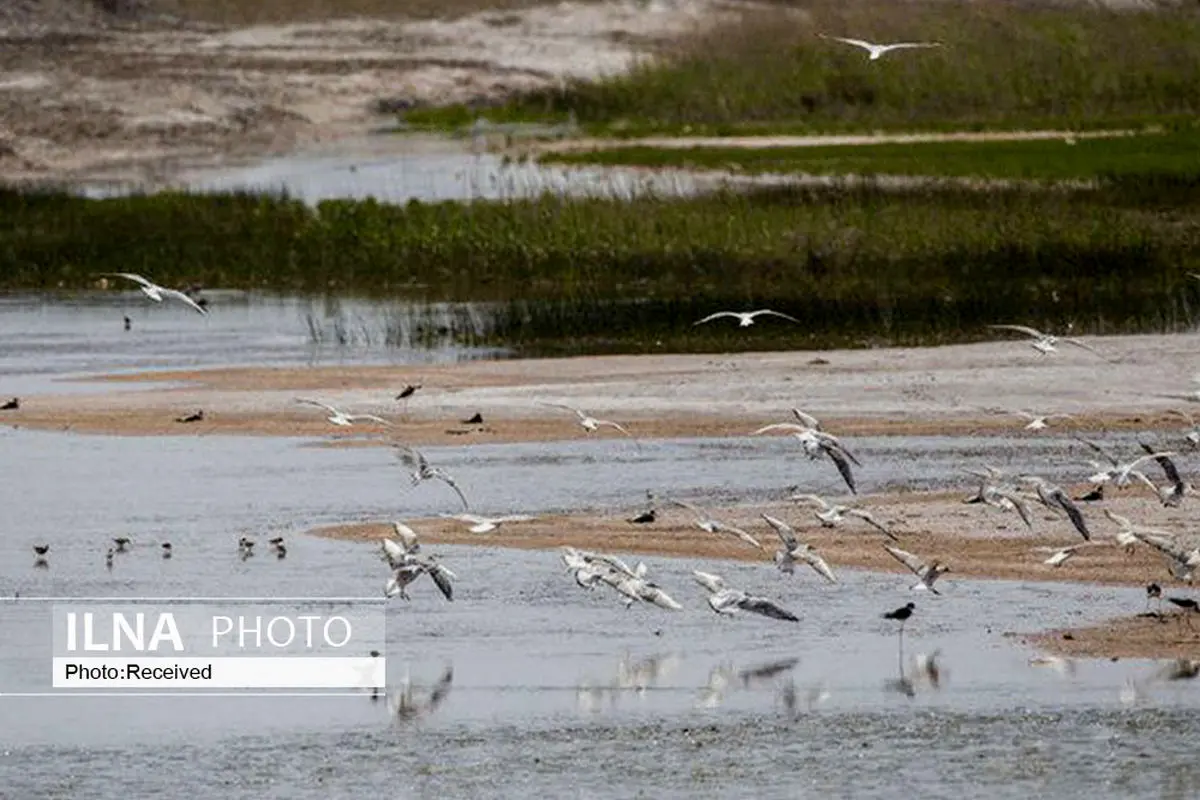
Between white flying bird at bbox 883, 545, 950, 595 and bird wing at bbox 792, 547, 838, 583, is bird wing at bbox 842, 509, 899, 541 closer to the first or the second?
white flying bird at bbox 883, 545, 950, 595

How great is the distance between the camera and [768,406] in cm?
3425

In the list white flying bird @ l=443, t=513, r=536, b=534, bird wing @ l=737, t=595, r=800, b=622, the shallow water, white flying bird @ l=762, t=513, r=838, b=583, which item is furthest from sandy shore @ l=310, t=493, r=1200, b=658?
bird wing @ l=737, t=595, r=800, b=622

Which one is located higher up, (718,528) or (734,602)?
(718,528)

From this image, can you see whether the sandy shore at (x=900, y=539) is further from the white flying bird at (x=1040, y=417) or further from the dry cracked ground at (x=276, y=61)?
the dry cracked ground at (x=276, y=61)

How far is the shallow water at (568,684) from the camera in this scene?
741 inches

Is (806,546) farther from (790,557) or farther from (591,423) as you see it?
(591,423)

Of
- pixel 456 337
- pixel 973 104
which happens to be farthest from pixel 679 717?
pixel 973 104

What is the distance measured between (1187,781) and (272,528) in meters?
10.4

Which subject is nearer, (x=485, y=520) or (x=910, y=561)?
(x=910, y=561)

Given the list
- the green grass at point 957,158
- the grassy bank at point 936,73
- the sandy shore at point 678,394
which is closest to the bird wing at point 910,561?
the sandy shore at point 678,394

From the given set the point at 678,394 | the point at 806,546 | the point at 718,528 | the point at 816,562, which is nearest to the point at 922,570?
the point at 816,562

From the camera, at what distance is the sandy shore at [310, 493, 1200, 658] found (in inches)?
963

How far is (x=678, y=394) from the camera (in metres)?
35.2

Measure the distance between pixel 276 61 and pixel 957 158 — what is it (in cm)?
1840
